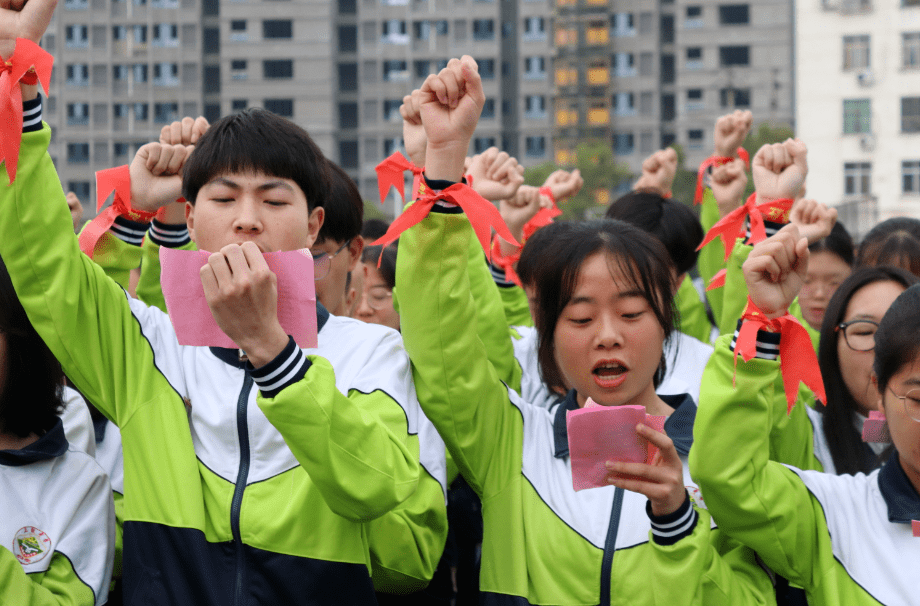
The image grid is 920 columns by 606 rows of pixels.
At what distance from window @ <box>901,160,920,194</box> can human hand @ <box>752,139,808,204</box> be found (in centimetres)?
3209

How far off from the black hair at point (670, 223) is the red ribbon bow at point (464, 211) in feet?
6.00

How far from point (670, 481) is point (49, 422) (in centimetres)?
121

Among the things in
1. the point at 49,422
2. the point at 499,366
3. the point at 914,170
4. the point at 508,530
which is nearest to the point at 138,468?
the point at 49,422

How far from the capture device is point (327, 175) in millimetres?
2143

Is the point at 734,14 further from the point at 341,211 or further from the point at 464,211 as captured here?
the point at 464,211

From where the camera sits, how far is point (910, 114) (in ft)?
106

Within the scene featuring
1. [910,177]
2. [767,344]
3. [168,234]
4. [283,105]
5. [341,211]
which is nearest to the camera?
[767,344]

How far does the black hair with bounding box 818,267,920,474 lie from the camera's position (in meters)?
2.38

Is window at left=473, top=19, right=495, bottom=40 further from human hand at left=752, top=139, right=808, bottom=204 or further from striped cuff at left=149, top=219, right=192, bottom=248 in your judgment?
striped cuff at left=149, top=219, right=192, bottom=248

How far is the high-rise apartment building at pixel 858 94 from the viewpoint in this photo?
31953 millimetres

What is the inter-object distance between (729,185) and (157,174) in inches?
84.1

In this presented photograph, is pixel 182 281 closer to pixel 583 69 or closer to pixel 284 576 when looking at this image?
pixel 284 576

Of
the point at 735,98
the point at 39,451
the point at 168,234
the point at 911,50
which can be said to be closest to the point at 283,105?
the point at 735,98

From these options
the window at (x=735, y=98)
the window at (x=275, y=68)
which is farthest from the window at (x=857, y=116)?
the window at (x=275, y=68)
